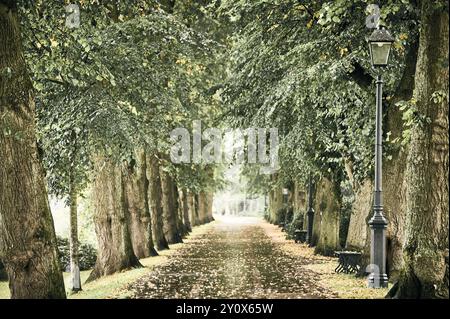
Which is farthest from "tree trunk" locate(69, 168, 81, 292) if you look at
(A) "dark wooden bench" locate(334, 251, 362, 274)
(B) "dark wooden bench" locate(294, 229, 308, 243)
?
(B) "dark wooden bench" locate(294, 229, 308, 243)

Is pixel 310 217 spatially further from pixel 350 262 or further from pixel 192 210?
pixel 192 210

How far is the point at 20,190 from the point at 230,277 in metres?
8.27

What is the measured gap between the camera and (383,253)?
15578mm

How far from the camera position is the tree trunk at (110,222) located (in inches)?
840

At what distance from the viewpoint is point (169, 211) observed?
37031 millimetres

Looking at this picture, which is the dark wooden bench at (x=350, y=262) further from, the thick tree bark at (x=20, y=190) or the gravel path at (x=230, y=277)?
the thick tree bark at (x=20, y=190)

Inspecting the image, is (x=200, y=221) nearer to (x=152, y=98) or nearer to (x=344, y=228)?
(x=344, y=228)

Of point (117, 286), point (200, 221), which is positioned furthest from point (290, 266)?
point (200, 221)

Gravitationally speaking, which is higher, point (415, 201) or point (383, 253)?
point (415, 201)

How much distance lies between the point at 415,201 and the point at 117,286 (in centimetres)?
809

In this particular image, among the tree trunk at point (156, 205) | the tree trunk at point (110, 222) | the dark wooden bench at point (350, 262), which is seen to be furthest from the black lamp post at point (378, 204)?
the tree trunk at point (156, 205)

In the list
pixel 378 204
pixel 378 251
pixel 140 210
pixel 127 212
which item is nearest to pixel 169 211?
pixel 140 210

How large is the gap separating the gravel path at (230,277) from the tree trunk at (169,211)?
733cm
